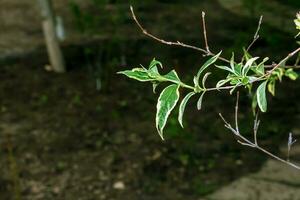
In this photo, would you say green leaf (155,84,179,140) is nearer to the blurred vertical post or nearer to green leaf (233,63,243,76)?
green leaf (233,63,243,76)

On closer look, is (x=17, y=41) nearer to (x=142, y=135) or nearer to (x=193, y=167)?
(x=142, y=135)

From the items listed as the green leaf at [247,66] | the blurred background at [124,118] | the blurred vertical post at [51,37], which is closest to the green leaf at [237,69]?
the green leaf at [247,66]

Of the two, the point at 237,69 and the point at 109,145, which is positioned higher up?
the point at 237,69

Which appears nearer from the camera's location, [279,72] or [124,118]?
[279,72]

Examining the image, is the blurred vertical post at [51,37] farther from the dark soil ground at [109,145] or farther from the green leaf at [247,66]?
the green leaf at [247,66]

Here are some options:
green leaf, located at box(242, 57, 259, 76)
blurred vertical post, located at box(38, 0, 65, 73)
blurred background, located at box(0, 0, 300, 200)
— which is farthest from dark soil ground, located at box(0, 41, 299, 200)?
green leaf, located at box(242, 57, 259, 76)

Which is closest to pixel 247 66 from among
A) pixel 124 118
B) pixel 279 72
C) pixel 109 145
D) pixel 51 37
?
pixel 279 72

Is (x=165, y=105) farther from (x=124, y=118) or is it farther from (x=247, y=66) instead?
(x=124, y=118)
